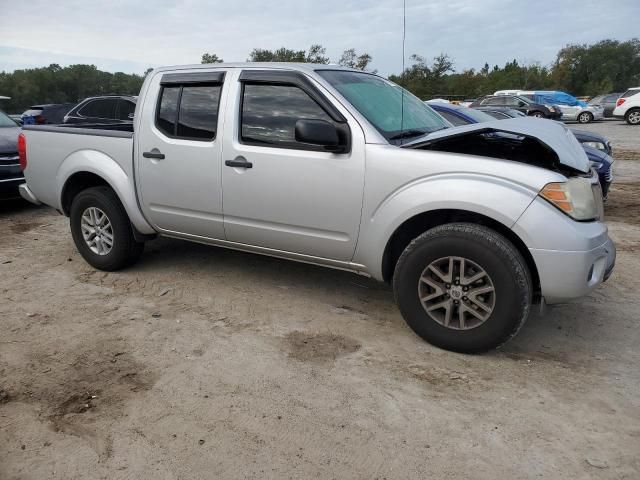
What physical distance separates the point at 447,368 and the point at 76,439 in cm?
208

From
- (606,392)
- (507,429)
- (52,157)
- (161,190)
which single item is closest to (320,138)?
(161,190)

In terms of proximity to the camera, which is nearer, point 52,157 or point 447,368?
point 447,368

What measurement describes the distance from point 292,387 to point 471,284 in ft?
4.11

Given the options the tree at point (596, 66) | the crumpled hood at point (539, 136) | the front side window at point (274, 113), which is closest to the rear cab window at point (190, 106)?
the front side window at point (274, 113)

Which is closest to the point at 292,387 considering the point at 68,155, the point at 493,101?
the point at 68,155

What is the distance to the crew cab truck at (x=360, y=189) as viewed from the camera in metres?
3.08

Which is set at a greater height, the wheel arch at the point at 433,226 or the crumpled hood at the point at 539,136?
the crumpled hood at the point at 539,136

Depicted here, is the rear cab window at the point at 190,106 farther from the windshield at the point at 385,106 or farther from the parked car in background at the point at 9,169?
the parked car in background at the point at 9,169

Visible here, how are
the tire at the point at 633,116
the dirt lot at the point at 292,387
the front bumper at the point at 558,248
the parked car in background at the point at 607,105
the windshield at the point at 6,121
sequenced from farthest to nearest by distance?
the parked car in background at the point at 607,105
the tire at the point at 633,116
the windshield at the point at 6,121
the front bumper at the point at 558,248
the dirt lot at the point at 292,387

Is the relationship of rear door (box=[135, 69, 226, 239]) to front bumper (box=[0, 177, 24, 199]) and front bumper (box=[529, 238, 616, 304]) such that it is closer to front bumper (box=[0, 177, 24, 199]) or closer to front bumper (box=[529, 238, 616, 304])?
front bumper (box=[529, 238, 616, 304])

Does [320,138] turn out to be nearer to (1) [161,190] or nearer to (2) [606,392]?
(1) [161,190]

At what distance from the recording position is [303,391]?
117 inches

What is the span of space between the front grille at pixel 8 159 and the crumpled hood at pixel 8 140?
0.06 meters

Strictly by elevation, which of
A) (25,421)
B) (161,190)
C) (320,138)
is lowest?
(25,421)
